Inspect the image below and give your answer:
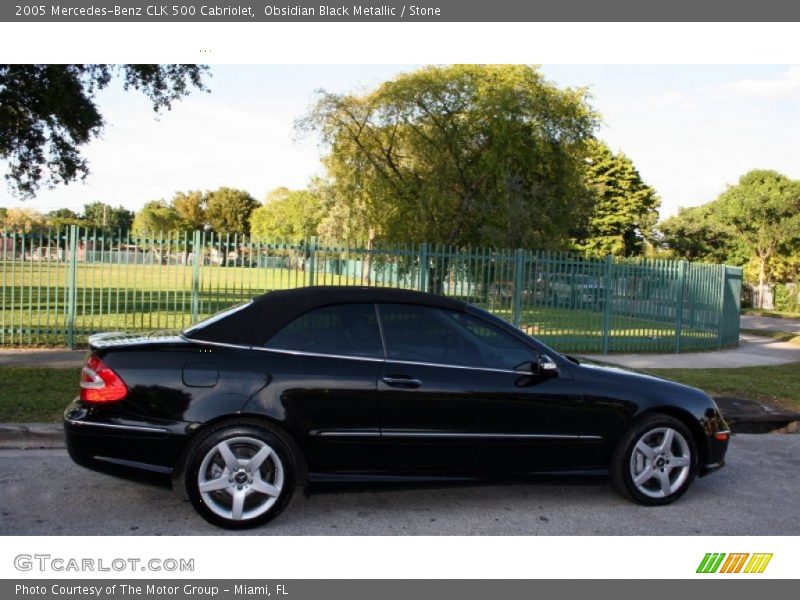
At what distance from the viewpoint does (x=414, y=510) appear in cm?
521

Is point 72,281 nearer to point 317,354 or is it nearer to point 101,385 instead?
point 101,385

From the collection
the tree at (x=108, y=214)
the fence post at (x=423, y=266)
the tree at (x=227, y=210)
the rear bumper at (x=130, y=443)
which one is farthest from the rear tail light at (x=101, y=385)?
the tree at (x=108, y=214)

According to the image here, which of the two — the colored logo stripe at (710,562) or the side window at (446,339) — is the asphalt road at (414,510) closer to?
the colored logo stripe at (710,562)

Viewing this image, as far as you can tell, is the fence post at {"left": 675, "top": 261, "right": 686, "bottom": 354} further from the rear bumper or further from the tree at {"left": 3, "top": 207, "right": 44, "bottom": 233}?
the tree at {"left": 3, "top": 207, "right": 44, "bottom": 233}

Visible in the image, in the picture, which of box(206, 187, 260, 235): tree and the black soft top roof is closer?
the black soft top roof

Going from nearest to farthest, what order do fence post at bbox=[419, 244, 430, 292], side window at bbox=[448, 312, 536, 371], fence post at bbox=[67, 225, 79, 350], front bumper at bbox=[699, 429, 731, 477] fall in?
side window at bbox=[448, 312, 536, 371]
front bumper at bbox=[699, 429, 731, 477]
fence post at bbox=[67, 225, 79, 350]
fence post at bbox=[419, 244, 430, 292]

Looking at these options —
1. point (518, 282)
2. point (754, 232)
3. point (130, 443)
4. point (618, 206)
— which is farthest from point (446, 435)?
point (618, 206)

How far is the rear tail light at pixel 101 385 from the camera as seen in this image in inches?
181

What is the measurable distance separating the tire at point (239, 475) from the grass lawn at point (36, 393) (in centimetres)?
321

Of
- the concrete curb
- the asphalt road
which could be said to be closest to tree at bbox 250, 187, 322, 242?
the concrete curb

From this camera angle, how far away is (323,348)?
16.1 ft

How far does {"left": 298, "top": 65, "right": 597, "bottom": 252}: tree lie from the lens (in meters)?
24.6

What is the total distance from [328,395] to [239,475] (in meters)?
0.74

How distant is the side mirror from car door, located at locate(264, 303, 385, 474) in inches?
43.0
